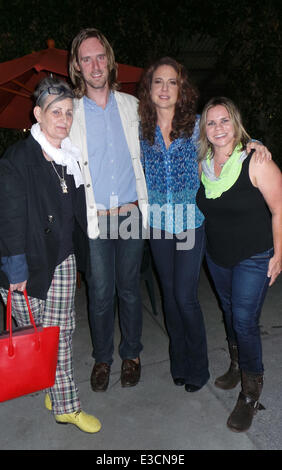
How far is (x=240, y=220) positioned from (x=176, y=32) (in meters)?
4.48

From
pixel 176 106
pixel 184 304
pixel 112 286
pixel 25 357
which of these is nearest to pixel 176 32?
pixel 176 106

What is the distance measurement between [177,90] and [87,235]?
1.07 m

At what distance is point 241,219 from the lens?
2.31 metres

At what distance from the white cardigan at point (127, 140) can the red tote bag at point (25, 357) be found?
2.35 ft

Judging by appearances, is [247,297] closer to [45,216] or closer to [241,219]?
[241,219]

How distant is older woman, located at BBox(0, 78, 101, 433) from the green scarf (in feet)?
2.52

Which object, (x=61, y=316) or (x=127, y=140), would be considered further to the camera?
(x=127, y=140)

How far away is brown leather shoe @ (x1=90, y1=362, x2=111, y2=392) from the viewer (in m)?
2.90

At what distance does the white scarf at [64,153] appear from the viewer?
7.06 ft

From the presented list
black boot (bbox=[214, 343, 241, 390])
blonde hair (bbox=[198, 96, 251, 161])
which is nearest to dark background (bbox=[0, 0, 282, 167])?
blonde hair (bbox=[198, 96, 251, 161])

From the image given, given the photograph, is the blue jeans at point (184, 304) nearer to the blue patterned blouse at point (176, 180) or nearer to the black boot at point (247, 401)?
the blue patterned blouse at point (176, 180)

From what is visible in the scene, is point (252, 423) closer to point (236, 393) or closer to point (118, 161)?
point (236, 393)

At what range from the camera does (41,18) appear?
16.6 feet

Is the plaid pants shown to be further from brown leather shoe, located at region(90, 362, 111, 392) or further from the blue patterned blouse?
the blue patterned blouse
